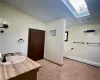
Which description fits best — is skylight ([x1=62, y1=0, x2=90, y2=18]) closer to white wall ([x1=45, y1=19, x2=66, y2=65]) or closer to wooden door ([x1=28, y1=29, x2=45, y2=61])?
white wall ([x1=45, y1=19, x2=66, y2=65])

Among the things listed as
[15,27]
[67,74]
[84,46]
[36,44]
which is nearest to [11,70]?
[67,74]

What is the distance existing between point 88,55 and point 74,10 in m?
2.31

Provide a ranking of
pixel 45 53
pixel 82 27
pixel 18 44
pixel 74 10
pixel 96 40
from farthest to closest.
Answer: pixel 45 53, pixel 82 27, pixel 96 40, pixel 18 44, pixel 74 10

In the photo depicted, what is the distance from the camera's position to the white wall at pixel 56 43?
3070 millimetres

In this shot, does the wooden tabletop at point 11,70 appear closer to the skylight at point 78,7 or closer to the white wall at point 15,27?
the white wall at point 15,27

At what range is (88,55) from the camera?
3467mm

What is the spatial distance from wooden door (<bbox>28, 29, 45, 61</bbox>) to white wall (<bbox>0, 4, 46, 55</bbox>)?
24cm

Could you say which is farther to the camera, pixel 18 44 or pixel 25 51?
pixel 25 51

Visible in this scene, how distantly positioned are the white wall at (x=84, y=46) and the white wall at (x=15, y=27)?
2.49 meters

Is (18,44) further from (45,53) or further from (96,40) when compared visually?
(96,40)

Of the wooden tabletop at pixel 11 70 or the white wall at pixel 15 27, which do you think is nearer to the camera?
the wooden tabletop at pixel 11 70

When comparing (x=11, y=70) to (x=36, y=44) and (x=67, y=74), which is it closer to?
(x=67, y=74)

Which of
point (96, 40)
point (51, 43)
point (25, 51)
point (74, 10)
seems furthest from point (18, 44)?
point (96, 40)

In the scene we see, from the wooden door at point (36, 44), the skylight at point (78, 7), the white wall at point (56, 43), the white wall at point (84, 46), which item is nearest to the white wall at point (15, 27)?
the wooden door at point (36, 44)
